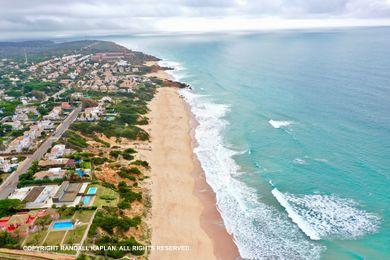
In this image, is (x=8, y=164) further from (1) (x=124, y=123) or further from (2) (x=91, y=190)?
(1) (x=124, y=123)

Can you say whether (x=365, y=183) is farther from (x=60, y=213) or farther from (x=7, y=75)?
(x=7, y=75)

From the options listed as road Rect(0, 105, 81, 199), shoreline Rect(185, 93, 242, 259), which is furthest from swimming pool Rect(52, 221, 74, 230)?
shoreline Rect(185, 93, 242, 259)

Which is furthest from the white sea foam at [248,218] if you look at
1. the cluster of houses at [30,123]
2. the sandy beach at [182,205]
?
the cluster of houses at [30,123]

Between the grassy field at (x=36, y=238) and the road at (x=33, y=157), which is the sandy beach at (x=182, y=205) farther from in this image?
the road at (x=33, y=157)

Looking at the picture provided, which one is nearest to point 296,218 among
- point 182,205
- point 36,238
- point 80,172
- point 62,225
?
point 182,205

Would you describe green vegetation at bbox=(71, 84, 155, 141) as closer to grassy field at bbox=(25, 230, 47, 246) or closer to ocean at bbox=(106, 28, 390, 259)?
ocean at bbox=(106, 28, 390, 259)

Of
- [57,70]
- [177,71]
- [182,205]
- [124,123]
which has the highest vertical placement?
[124,123]
